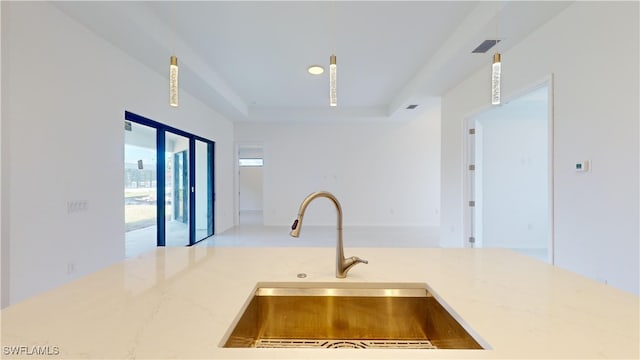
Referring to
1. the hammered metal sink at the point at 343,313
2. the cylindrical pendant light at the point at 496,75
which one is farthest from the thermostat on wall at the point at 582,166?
the hammered metal sink at the point at 343,313

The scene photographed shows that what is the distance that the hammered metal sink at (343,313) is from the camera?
1.12m

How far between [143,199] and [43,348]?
3.53 meters

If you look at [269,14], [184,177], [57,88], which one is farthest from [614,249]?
[184,177]

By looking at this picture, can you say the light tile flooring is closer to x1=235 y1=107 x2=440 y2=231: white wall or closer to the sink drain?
x1=235 y1=107 x2=440 y2=231: white wall

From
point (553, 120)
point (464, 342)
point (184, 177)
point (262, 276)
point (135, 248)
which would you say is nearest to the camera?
point (464, 342)

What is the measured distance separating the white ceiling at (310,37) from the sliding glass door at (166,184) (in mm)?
828

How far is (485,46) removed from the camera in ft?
10.1

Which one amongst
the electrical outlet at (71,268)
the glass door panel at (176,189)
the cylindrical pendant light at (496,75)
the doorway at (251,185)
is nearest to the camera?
the cylindrical pendant light at (496,75)

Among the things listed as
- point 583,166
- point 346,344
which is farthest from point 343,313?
point 583,166

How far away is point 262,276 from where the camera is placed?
47.8 inches

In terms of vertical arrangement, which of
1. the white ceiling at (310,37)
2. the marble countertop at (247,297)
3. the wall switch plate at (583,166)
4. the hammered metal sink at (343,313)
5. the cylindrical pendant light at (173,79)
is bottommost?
the hammered metal sink at (343,313)

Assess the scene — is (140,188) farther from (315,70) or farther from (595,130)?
(595,130)

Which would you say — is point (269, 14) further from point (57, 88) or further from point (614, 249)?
point (614, 249)

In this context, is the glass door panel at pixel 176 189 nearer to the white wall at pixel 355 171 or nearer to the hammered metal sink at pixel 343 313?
the white wall at pixel 355 171
